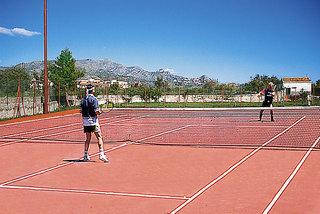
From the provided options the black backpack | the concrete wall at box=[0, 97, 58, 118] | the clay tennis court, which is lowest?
the clay tennis court

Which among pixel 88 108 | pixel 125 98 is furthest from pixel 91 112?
pixel 125 98

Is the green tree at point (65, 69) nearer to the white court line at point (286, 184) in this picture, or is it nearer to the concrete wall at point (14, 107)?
the concrete wall at point (14, 107)

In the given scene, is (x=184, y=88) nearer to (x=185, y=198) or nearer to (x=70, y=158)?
(x=70, y=158)

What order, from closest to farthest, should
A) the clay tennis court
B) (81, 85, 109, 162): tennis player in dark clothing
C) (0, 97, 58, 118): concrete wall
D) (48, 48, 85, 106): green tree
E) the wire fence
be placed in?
1. the clay tennis court
2. (81, 85, 109, 162): tennis player in dark clothing
3. (0, 97, 58, 118): concrete wall
4. the wire fence
5. (48, 48, 85, 106): green tree

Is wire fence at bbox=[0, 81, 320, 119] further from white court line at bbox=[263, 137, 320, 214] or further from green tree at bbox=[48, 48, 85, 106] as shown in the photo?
white court line at bbox=[263, 137, 320, 214]

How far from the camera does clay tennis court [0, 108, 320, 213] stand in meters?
6.12

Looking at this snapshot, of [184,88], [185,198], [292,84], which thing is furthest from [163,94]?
[185,198]

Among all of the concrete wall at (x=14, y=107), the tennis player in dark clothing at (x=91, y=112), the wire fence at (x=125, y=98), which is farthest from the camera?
the wire fence at (x=125, y=98)

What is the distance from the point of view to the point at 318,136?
14062 mm

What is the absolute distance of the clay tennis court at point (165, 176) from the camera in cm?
612

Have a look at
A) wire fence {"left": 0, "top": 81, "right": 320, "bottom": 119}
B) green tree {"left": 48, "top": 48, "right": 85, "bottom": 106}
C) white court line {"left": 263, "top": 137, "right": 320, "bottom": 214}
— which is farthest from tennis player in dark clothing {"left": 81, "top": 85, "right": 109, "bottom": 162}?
green tree {"left": 48, "top": 48, "right": 85, "bottom": 106}

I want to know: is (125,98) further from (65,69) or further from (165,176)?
(165,176)

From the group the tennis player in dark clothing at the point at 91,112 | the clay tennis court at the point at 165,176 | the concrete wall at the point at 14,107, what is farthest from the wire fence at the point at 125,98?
the tennis player in dark clothing at the point at 91,112

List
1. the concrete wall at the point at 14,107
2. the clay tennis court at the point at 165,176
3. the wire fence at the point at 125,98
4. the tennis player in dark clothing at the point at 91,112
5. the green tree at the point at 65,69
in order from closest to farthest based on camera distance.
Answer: the clay tennis court at the point at 165,176 → the tennis player in dark clothing at the point at 91,112 → the concrete wall at the point at 14,107 → the wire fence at the point at 125,98 → the green tree at the point at 65,69
